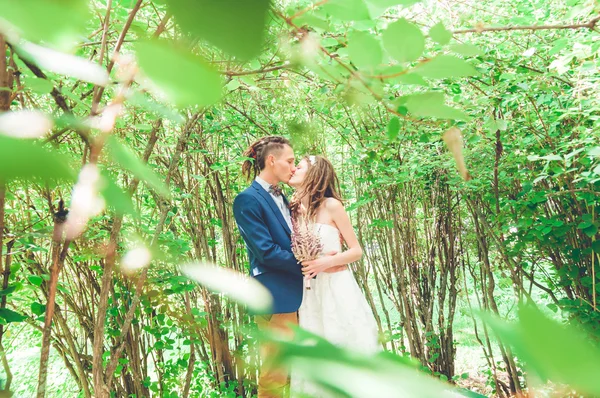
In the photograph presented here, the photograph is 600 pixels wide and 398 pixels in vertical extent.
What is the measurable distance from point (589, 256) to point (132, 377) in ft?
10.5

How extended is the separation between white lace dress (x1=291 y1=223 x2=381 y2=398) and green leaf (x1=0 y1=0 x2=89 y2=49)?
7.88 feet

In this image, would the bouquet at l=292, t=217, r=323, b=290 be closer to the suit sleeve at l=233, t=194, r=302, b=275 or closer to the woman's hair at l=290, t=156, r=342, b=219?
the suit sleeve at l=233, t=194, r=302, b=275

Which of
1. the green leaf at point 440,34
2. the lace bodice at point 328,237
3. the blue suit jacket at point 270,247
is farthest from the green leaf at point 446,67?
the lace bodice at point 328,237

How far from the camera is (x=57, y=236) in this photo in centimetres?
70

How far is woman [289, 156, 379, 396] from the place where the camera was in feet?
8.39

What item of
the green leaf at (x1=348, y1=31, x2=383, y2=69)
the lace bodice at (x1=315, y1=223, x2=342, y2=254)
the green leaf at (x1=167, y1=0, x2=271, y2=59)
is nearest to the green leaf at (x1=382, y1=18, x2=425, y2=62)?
the green leaf at (x1=348, y1=31, x2=383, y2=69)

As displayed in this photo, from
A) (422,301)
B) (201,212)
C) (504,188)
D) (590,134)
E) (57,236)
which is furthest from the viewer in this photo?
(422,301)

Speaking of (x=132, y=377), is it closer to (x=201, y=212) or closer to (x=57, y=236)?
(x=201, y=212)

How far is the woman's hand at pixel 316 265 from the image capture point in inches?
93.4

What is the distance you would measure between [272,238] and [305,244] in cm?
22

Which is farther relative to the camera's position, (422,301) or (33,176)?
(422,301)

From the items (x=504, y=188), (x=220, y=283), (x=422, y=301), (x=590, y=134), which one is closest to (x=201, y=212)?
(x=422, y=301)

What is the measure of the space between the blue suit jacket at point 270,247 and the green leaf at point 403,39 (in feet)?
6.54

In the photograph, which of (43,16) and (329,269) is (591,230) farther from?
(43,16)
